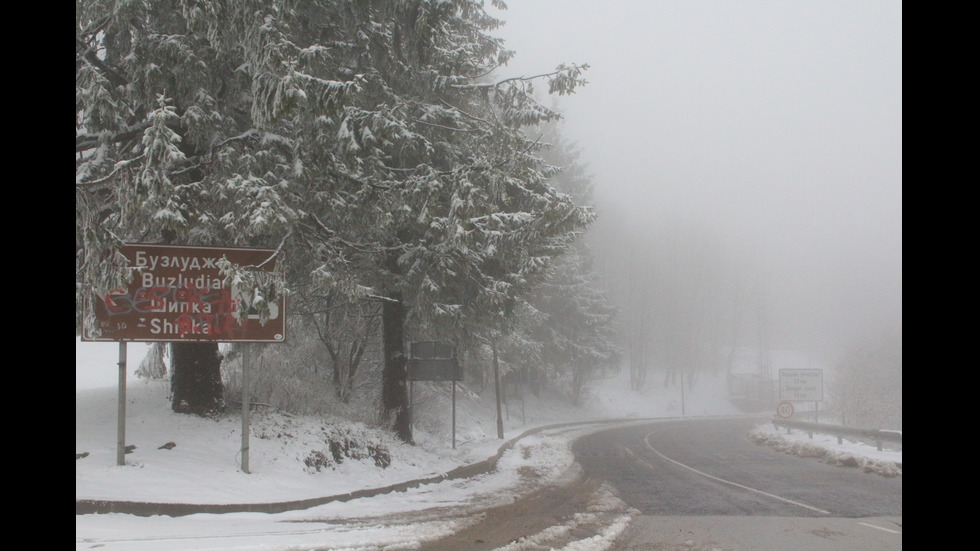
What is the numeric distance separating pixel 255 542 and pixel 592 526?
3.86 meters

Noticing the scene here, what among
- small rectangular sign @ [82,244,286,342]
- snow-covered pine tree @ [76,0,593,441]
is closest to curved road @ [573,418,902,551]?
snow-covered pine tree @ [76,0,593,441]

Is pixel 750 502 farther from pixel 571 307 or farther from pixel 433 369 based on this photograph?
pixel 571 307

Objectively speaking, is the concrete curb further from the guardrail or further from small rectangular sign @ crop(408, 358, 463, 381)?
the guardrail

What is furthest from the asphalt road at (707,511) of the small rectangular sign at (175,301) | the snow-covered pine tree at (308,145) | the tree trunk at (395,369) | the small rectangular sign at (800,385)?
the small rectangular sign at (800,385)

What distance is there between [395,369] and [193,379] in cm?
460

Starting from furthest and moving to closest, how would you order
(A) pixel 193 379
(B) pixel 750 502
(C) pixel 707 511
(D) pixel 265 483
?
(A) pixel 193 379
(B) pixel 750 502
(C) pixel 707 511
(D) pixel 265 483

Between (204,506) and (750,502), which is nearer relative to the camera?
(204,506)

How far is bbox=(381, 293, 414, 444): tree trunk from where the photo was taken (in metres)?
13.8

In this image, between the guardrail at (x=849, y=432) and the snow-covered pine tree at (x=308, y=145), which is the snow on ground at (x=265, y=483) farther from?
the guardrail at (x=849, y=432)

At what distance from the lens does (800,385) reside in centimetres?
3588

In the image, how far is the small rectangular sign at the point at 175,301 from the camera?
8.59 metres

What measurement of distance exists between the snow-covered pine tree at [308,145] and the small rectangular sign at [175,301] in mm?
439

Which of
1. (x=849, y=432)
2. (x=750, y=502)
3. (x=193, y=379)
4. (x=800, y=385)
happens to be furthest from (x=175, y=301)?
(x=800, y=385)
